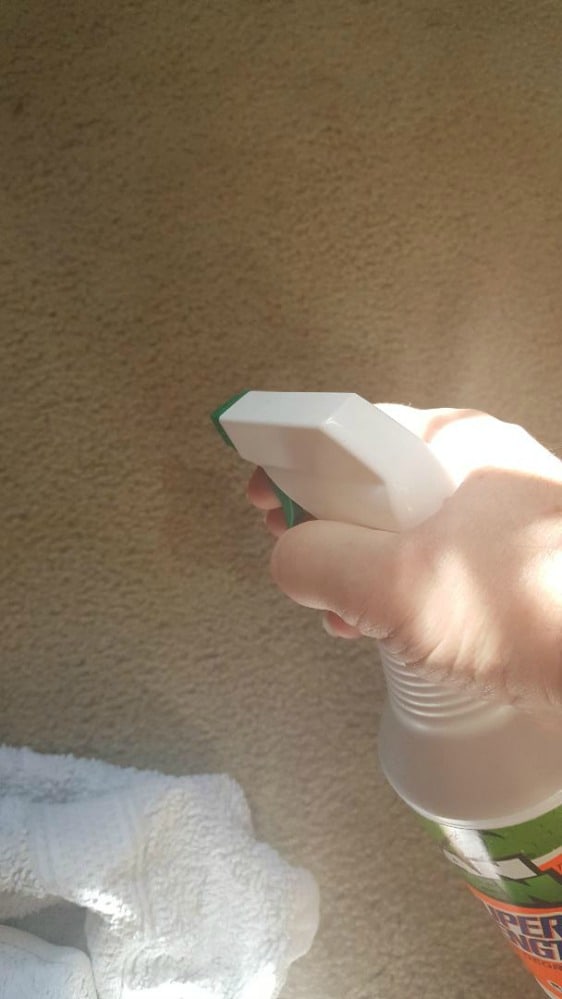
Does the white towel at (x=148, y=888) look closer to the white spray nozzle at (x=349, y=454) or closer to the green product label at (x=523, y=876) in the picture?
the green product label at (x=523, y=876)

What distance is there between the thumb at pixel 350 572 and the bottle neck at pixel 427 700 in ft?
0.13

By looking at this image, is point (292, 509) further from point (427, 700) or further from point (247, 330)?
point (247, 330)

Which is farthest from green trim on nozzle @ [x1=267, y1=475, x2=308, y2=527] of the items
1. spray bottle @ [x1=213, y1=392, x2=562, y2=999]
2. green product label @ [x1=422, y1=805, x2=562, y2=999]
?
green product label @ [x1=422, y1=805, x2=562, y2=999]

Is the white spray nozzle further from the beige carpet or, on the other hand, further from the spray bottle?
the beige carpet

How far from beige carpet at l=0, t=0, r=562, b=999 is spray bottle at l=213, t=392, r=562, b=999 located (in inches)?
5.2

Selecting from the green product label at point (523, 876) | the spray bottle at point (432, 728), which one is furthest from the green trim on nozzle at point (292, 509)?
the green product label at point (523, 876)

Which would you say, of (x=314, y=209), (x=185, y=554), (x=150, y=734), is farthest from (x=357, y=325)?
(x=150, y=734)

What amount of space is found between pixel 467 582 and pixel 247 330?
320mm

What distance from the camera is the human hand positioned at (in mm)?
311

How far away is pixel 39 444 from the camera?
59 cm

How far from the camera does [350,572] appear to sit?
337 millimetres

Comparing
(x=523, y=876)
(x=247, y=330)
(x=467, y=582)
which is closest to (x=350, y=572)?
(x=467, y=582)

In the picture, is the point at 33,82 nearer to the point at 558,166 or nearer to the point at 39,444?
the point at 39,444

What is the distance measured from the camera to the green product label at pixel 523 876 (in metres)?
0.39
